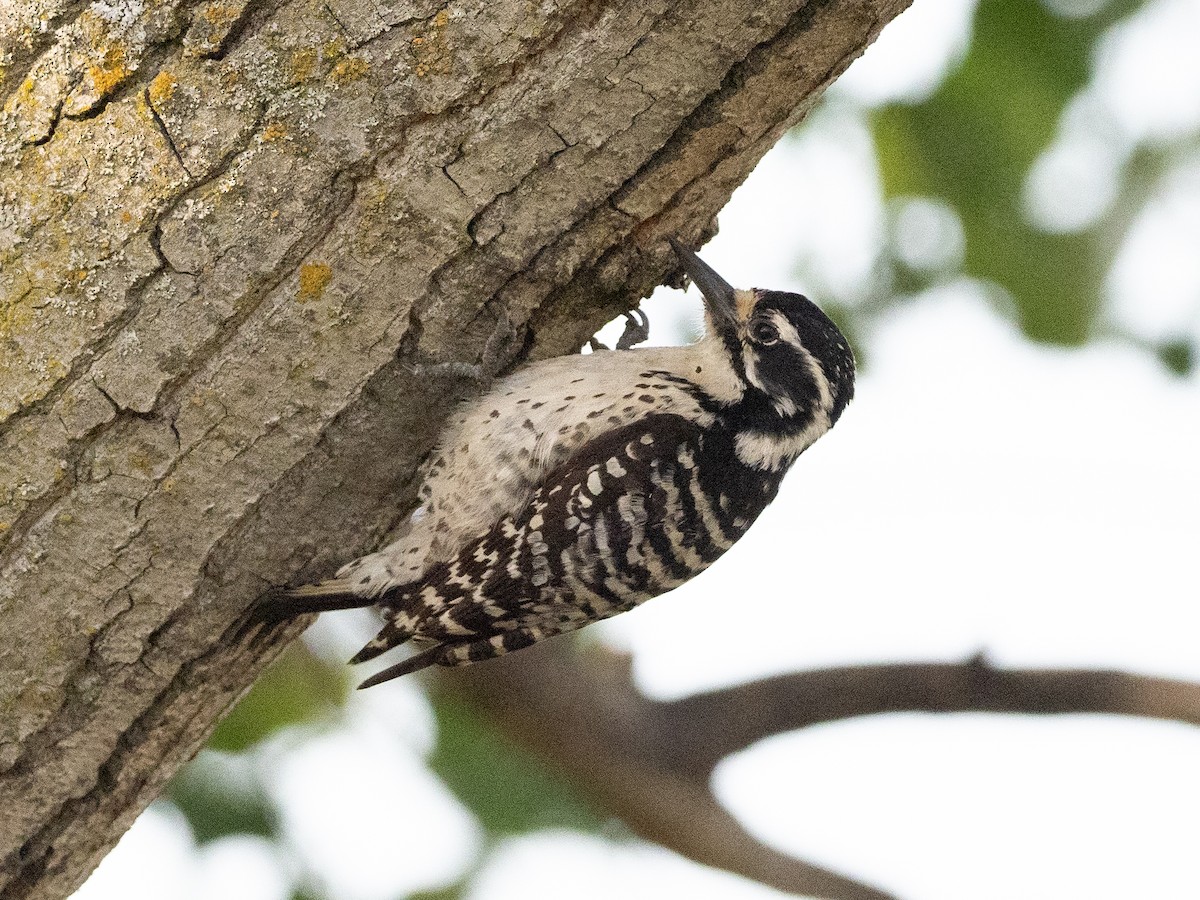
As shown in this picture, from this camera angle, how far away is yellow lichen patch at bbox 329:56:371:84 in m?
2.66

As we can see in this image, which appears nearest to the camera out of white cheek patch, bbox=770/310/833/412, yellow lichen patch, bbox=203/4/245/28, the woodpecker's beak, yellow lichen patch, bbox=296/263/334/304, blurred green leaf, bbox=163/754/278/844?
yellow lichen patch, bbox=203/4/245/28

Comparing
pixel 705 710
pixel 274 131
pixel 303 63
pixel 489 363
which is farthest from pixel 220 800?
pixel 303 63

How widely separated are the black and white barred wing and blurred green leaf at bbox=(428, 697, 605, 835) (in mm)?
805

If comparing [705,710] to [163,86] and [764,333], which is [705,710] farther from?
[163,86]

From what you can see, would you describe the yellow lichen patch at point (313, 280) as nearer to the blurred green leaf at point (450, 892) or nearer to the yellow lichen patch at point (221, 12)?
the yellow lichen patch at point (221, 12)

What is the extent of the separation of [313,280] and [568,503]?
3.57 feet

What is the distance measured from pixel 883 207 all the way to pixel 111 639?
9.72 feet

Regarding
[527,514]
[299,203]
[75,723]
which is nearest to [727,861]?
[527,514]

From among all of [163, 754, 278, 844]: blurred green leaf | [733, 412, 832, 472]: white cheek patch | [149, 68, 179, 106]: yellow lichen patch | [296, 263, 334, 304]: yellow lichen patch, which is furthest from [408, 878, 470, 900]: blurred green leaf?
[149, 68, 179, 106]: yellow lichen patch

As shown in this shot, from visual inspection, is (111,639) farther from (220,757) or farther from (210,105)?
(220,757)

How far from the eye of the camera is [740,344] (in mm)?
4207

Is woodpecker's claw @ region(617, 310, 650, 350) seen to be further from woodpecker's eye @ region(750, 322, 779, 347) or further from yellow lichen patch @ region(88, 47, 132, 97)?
yellow lichen patch @ region(88, 47, 132, 97)

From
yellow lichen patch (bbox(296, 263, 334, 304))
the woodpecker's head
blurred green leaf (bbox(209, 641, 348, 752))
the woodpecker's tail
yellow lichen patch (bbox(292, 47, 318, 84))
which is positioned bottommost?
the woodpecker's tail

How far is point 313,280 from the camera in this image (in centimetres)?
287
